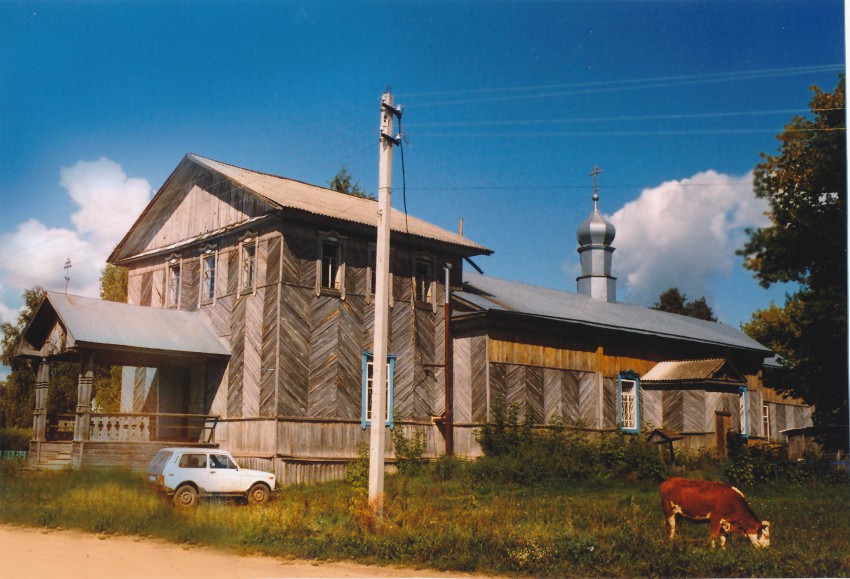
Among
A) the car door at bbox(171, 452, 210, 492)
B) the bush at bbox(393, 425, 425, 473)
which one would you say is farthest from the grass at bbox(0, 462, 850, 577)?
the bush at bbox(393, 425, 425, 473)

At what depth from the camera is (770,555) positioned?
498 inches

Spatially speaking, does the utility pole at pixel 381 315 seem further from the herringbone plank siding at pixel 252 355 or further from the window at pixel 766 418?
the window at pixel 766 418

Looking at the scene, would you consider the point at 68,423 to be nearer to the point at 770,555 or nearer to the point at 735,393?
the point at 770,555

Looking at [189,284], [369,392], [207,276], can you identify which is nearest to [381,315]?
[369,392]

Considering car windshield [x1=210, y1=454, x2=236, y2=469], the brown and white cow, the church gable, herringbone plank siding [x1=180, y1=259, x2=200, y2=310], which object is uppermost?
the church gable

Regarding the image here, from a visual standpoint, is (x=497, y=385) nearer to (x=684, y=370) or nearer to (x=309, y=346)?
(x=309, y=346)

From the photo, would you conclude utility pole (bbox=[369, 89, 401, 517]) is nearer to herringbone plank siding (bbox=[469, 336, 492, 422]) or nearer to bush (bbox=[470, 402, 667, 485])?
bush (bbox=[470, 402, 667, 485])

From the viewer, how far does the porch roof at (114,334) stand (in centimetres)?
2148

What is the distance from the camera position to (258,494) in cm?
1961

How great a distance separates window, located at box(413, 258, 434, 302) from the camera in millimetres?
26188

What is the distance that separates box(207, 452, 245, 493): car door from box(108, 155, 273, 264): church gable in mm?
7154

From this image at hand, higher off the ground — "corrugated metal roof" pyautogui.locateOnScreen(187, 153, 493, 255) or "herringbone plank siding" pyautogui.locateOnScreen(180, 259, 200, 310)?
"corrugated metal roof" pyautogui.locateOnScreen(187, 153, 493, 255)

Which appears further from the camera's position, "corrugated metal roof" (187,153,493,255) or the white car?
"corrugated metal roof" (187,153,493,255)

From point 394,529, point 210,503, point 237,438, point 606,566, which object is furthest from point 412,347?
point 606,566
